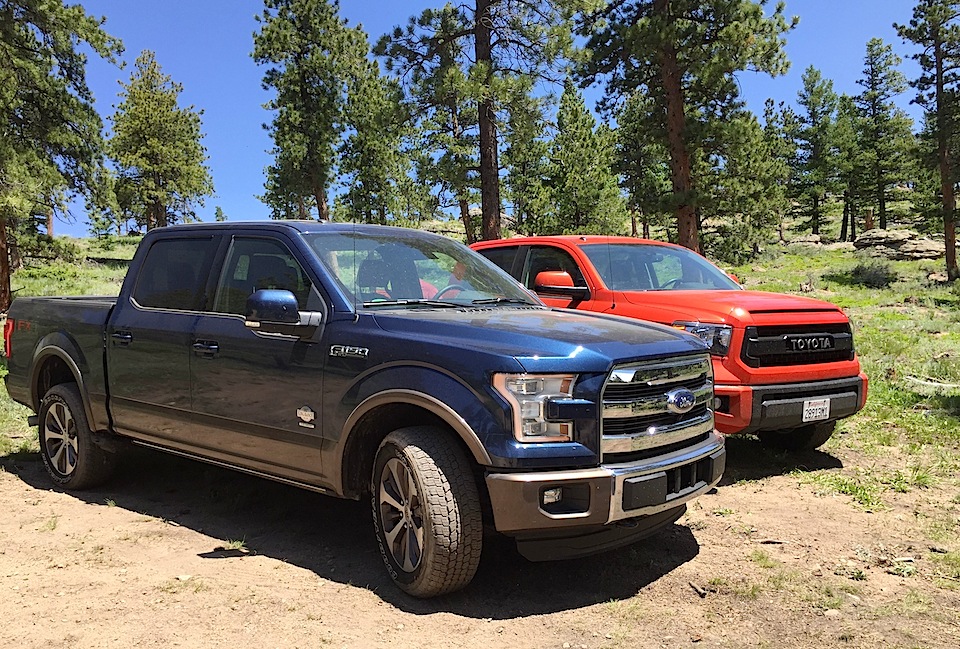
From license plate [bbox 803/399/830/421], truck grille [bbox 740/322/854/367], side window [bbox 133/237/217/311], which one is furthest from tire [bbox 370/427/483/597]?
license plate [bbox 803/399/830/421]

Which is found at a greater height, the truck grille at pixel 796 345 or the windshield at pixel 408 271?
the windshield at pixel 408 271

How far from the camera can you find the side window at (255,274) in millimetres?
4516

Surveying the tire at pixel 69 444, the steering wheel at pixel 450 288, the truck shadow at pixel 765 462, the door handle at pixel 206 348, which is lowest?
the truck shadow at pixel 765 462

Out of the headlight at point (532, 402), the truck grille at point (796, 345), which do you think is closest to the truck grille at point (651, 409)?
the headlight at point (532, 402)

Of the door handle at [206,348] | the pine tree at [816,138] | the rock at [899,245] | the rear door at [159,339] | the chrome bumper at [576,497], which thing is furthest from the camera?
the pine tree at [816,138]

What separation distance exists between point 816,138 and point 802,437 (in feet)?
199

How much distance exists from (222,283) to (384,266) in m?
1.14

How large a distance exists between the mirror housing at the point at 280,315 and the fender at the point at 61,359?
226cm

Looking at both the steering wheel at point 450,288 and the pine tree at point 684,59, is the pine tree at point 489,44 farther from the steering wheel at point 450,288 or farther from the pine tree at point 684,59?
the steering wheel at point 450,288

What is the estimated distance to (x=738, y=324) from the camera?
19.0 ft

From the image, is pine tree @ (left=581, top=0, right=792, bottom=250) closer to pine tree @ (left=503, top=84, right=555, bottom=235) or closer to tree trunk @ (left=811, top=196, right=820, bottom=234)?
pine tree @ (left=503, top=84, right=555, bottom=235)

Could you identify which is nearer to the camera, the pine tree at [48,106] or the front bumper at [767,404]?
the front bumper at [767,404]

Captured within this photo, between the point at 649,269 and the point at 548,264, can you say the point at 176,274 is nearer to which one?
the point at 548,264

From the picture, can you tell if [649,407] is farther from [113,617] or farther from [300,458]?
[113,617]
